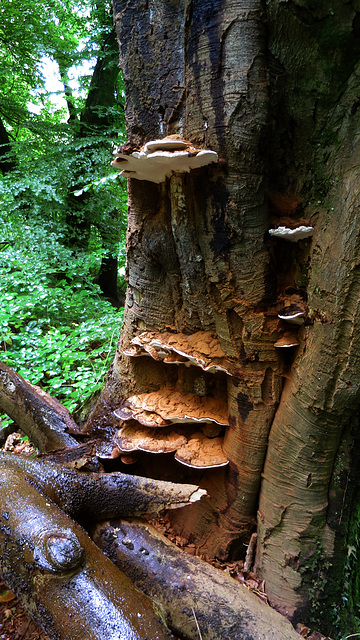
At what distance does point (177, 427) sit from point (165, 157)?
71.6 inches

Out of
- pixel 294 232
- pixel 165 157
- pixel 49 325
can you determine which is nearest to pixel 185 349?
pixel 294 232

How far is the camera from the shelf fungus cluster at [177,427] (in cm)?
241

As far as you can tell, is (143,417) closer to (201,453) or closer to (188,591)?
(201,453)

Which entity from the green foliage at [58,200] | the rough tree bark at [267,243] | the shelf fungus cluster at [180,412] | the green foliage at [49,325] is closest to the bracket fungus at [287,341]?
the rough tree bark at [267,243]

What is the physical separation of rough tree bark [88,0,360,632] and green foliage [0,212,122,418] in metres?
1.83

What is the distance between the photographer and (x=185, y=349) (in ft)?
7.83

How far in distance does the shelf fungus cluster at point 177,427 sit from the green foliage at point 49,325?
107 cm

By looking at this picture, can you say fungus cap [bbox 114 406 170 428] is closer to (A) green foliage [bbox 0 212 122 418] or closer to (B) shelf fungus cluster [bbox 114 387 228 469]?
(B) shelf fungus cluster [bbox 114 387 228 469]

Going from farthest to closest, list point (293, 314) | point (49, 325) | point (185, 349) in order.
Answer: point (49, 325) < point (185, 349) < point (293, 314)

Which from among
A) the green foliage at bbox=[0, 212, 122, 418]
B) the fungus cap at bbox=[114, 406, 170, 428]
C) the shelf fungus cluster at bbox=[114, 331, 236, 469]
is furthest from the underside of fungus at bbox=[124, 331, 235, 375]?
the green foliage at bbox=[0, 212, 122, 418]

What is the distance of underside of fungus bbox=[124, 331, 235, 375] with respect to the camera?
2.28 m

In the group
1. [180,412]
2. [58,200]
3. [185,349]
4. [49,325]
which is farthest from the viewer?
[58,200]

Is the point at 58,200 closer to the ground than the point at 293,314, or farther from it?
farther from it

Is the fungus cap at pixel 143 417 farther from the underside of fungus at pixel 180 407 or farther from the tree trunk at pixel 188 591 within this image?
the tree trunk at pixel 188 591
